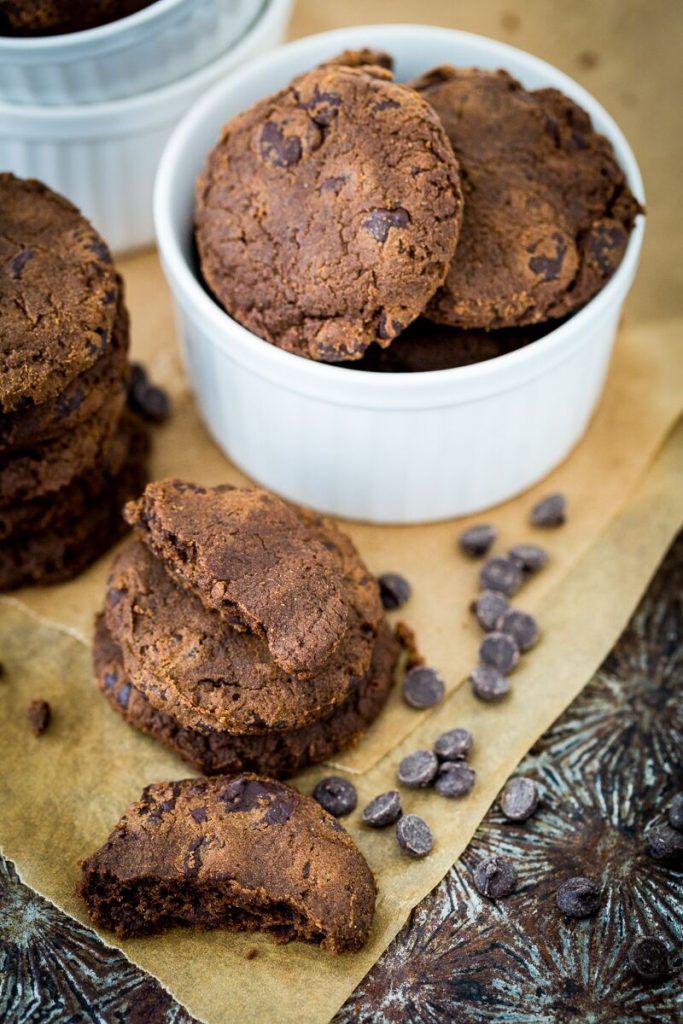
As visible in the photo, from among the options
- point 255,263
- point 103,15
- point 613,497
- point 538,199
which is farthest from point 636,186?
point 103,15

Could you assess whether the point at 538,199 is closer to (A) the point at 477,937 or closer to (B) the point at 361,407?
(B) the point at 361,407

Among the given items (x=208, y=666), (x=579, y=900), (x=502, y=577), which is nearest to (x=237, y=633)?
(x=208, y=666)

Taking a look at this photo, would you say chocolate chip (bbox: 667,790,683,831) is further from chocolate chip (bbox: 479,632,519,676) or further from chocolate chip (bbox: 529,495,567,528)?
chocolate chip (bbox: 529,495,567,528)

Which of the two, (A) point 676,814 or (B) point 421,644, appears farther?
(B) point 421,644

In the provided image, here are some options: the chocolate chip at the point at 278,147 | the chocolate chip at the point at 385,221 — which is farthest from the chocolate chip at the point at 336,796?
the chocolate chip at the point at 278,147

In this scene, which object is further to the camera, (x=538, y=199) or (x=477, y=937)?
(x=538, y=199)

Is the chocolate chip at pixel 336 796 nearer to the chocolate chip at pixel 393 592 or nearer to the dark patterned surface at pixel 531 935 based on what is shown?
Answer: the dark patterned surface at pixel 531 935

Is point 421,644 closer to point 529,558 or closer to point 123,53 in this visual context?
point 529,558
